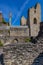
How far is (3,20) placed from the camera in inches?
2032

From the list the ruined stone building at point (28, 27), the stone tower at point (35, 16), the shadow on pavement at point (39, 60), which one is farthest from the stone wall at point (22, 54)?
the stone tower at point (35, 16)

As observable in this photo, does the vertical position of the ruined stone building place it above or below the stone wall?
below

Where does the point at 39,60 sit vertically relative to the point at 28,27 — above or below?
above

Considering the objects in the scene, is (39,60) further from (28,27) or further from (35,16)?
(35,16)

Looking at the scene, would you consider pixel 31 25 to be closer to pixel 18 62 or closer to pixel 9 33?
pixel 9 33

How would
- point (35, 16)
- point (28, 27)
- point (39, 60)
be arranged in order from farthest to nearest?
point (35, 16) → point (28, 27) → point (39, 60)

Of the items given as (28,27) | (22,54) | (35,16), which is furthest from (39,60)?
(35,16)

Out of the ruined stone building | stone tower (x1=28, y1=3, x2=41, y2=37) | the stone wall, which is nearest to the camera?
the stone wall

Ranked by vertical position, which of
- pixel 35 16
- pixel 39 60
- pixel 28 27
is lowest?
pixel 28 27

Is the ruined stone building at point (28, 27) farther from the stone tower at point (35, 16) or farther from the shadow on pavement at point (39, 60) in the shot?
the shadow on pavement at point (39, 60)

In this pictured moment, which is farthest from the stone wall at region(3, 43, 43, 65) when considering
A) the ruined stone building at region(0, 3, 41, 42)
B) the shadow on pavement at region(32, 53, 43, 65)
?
the ruined stone building at region(0, 3, 41, 42)

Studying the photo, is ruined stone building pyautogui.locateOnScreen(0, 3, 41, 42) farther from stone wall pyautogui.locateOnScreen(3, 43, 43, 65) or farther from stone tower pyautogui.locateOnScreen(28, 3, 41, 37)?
stone wall pyautogui.locateOnScreen(3, 43, 43, 65)

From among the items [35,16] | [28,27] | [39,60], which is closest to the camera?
[39,60]

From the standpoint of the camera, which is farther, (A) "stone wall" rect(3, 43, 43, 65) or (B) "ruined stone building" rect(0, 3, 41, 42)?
(B) "ruined stone building" rect(0, 3, 41, 42)
